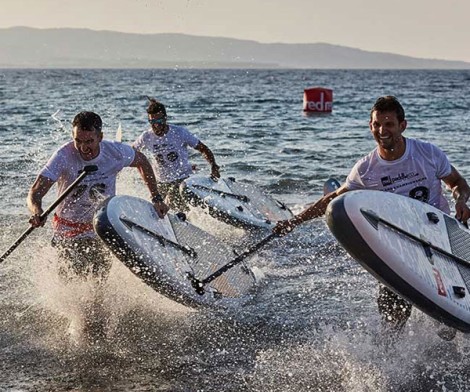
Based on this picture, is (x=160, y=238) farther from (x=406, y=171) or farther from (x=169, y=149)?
(x=169, y=149)

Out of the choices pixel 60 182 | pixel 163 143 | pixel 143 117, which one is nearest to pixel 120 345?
pixel 60 182

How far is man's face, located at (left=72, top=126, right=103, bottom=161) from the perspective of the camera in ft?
22.7

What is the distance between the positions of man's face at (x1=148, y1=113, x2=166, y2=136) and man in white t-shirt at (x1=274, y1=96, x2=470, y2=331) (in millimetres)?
4460

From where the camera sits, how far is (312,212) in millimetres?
6379

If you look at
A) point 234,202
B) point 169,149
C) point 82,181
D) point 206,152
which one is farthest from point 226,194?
point 82,181

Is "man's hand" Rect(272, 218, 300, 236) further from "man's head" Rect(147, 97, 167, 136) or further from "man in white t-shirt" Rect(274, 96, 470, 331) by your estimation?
"man's head" Rect(147, 97, 167, 136)

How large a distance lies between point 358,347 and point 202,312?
5.32ft

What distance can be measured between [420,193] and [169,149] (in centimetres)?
501

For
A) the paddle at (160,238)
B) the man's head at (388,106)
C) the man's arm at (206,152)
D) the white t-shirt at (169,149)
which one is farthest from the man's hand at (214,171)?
the man's head at (388,106)

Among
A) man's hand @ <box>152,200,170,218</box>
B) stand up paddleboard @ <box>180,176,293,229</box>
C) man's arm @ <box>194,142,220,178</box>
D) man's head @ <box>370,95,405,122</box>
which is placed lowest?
stand up paddleboard @ <box>180,176,293,229</box>

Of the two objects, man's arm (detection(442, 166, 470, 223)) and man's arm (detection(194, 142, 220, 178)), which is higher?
man's arm (detection(442, 166, 470, 223))

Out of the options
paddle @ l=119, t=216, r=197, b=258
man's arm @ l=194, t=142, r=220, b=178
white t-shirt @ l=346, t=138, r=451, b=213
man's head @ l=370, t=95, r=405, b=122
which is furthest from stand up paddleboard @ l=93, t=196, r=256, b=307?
man's arm @ l=194, t=142, r=220, b=178

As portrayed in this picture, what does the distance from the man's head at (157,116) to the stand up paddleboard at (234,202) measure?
0.79 meters

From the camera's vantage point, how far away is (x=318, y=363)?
6477mm
